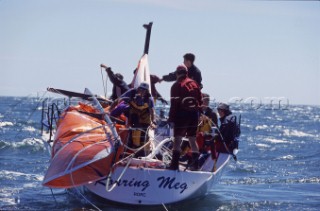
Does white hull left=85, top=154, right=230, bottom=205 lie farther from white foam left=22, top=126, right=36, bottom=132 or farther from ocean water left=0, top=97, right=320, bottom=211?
white foam left=22, top=126, right=36, bottom=132

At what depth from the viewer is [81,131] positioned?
436 inches

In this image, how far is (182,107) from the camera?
10.4 meters

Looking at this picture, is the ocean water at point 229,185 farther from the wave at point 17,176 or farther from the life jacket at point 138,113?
the life jacket at point 138,113

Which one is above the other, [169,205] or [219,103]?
[219,103]

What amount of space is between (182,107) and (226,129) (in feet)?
9.10

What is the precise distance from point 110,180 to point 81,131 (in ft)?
4.09

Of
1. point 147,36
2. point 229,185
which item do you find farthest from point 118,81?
point 229,185

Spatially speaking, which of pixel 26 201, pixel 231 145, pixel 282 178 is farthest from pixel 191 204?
pixel 282 178

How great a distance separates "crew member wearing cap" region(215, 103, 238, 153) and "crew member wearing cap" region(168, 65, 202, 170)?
235 cm

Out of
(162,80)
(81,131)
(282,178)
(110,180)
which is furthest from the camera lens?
(282,178)

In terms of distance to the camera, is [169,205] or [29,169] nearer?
[169,205]

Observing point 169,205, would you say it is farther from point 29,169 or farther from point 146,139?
point 29,169

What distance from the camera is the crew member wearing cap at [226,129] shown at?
1290 centimetres

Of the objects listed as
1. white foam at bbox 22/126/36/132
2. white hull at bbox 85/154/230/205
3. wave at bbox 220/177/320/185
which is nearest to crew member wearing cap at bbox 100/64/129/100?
white hull at bbox 85/154/230/205
